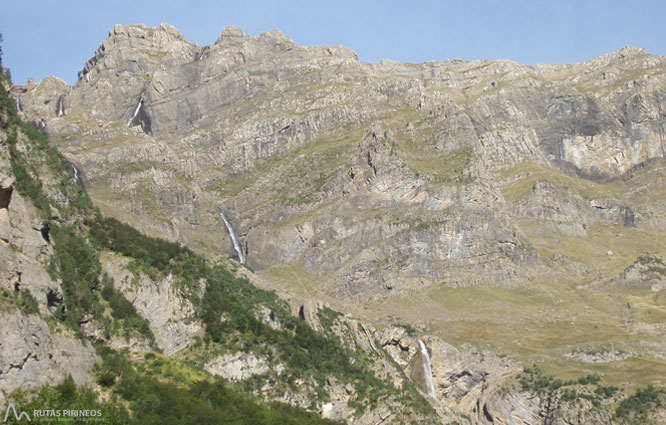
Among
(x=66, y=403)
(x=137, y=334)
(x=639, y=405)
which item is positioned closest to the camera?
(x=66, y=403)

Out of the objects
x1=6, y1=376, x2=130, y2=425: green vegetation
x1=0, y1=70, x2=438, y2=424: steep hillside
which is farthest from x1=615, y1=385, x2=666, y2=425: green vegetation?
x1=6, y1=376, x2=130, y2=425: green vegetation

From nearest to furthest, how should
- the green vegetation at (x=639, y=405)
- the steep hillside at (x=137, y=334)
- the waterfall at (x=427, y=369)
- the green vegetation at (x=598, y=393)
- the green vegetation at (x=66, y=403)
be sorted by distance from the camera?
1. the green vegetation at (x=66, y=403)
2. the steep hillside at (x=137, y=334)
3. the green vegetation at (x=639, y=405)
4. the green vegetation at (x=598, y=393)
5. the waterfall at (x=427, y=369)

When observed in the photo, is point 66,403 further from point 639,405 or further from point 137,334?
point 639,405

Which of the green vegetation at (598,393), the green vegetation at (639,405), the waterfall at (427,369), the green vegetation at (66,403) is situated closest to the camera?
the green vegetation at (66,403)

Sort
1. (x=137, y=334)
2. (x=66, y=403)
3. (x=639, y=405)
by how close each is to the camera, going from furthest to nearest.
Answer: (x=639, y=405), (x=137, y=334), (x=66, y=403)

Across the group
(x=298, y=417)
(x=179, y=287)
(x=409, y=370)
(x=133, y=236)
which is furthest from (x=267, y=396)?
(x=409, y=370)

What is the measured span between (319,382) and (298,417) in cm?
1461

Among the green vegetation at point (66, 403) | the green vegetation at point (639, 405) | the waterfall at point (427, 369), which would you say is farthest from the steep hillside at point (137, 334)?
the waterfall at point (427, 369)

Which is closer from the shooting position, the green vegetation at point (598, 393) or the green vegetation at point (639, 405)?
the green vegetation at point (639, 405)

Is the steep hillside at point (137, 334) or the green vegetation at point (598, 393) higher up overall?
the steep hillside at point (137, 334)

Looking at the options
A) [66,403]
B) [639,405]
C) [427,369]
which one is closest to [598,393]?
[639,405]

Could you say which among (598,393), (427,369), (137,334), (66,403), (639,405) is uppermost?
(137,334)

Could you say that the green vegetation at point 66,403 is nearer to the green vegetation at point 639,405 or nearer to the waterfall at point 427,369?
the green vegetation at point 639,405

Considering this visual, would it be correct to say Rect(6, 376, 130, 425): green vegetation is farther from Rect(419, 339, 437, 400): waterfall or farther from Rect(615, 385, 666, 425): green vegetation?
Rect(419, 339, 437, 400): waterfall
